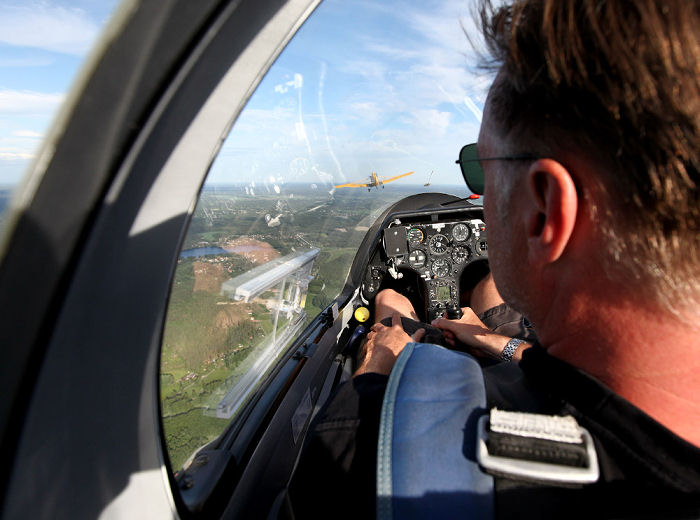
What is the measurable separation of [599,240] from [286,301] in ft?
4.37

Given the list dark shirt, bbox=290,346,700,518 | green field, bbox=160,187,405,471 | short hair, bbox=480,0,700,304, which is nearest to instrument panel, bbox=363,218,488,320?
green field, bbox=160,187,405,471

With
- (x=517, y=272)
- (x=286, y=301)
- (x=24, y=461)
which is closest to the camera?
(x=24, y=461)

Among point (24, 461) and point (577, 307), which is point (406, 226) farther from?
point (24, 461)

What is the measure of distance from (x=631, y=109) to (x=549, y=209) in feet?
0.60

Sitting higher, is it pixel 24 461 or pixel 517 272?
pixel 517 272

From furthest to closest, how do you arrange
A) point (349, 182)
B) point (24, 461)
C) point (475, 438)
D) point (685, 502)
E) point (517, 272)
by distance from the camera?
point (349, 182) → point (517, 272) → point (475, 438) → point (685, 502) → point (24, 461)

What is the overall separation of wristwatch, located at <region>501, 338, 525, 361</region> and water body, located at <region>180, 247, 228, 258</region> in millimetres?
1370

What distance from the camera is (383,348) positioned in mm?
1453

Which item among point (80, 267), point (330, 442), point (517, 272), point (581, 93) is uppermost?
point (581, 93)

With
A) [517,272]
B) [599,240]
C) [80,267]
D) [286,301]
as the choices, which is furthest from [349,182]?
[80,267]

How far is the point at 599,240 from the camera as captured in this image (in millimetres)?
621

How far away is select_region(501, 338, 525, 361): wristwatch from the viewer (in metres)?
1.70

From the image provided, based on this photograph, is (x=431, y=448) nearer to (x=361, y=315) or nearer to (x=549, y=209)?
(x=549, y=209)

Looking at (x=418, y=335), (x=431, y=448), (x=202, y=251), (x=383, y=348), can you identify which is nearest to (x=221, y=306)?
(x=202, y=251)
